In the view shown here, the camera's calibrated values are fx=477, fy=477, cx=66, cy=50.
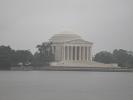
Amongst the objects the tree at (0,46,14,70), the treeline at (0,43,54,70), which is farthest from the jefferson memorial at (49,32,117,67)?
the tree at (0,46,14,70)

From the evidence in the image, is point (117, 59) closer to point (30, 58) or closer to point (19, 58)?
point (30, 58)

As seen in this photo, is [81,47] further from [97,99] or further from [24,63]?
[97,99]

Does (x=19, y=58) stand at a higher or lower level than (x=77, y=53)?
lower

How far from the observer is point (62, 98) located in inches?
2222

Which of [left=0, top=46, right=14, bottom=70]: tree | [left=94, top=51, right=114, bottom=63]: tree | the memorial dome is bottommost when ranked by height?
[left=0, top=46, right=14, bottom=70]: tree

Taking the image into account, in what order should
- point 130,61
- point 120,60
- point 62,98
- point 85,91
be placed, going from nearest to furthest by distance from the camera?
point 62,98, point 85,91, point 130,61, point 120,60

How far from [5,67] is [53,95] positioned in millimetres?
86976

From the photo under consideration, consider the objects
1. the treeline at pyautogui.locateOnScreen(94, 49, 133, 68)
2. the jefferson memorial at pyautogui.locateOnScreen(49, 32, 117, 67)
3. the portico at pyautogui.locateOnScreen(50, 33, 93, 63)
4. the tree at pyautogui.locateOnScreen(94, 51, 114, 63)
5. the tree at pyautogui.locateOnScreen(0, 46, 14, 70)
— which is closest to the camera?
the tree at pyautogui.locateOnScreen(0, 46, 14, 70)

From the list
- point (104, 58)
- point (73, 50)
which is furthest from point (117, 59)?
point (73, 50)

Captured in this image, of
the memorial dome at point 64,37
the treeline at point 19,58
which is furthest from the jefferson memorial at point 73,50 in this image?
the treeline at point 19,58

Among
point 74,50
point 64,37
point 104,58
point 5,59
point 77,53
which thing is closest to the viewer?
point 5,59

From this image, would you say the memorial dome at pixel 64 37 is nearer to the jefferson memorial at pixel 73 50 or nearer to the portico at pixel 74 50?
the jefferson memorial at pixel 73 50

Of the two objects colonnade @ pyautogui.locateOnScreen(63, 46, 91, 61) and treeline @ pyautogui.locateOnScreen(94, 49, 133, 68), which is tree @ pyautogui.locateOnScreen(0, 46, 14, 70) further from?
treeline @ pyautogui.locateOnScreen(94, 49, 133, 68)

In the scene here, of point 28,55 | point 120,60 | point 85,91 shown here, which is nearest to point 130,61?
point 120,60
